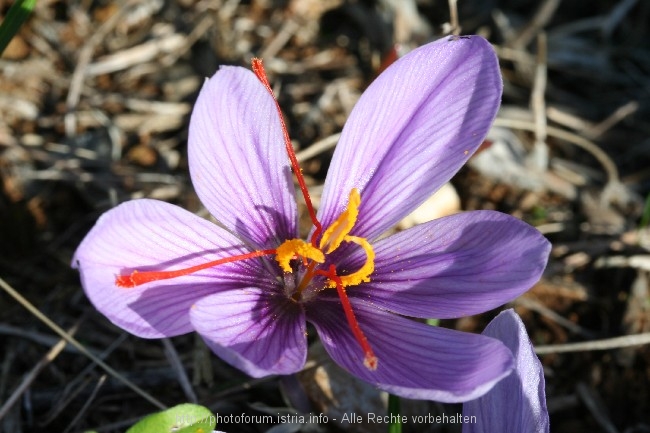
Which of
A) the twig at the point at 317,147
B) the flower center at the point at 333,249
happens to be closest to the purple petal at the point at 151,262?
the flower center at the point at 333,249

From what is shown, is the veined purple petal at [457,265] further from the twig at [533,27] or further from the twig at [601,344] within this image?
the twig at [533,27]

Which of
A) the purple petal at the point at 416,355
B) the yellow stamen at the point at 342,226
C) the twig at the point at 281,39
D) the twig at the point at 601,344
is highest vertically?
the twig at the point at 281,39

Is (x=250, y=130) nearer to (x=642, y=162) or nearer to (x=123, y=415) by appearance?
(x=123, y=415)

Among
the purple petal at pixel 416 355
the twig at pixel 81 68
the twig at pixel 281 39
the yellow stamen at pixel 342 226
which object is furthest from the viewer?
the twig at pixel 281 39

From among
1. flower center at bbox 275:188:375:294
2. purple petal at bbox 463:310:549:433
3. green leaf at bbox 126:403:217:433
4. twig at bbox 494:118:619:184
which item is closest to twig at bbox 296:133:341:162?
twig at bbox 494:118:619:184

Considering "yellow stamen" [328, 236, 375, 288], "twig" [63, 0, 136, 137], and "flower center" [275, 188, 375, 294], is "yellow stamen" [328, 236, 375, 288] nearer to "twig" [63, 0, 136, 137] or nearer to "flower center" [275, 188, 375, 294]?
"flower center" [275, 188, 375, 294]

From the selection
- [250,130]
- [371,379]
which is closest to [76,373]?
[250,130]

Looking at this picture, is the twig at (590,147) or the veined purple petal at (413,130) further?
the twig at (590,147)
